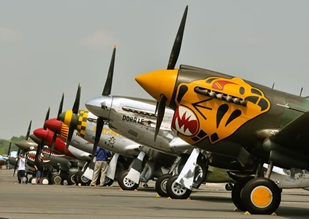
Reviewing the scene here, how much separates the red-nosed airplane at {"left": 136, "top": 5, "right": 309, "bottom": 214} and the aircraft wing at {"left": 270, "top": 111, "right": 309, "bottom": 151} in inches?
0.7

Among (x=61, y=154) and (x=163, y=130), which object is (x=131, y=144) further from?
(x=61, y=154)

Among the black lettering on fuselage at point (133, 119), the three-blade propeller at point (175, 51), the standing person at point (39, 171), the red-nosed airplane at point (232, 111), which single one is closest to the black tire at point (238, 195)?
the red-nosed airplane at point (232, 111)

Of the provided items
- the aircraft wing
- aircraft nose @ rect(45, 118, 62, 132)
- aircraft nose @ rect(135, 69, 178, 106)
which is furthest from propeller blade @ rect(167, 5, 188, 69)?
aircraft nose @ rect(45, 118, 62, 132)

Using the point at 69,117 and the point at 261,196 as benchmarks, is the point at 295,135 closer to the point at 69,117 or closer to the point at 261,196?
the point at 261,196

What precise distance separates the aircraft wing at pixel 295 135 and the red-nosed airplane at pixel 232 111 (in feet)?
0.06

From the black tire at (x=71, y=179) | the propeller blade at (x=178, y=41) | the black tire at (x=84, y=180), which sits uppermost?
the propeller blade at (x=178, y=41)

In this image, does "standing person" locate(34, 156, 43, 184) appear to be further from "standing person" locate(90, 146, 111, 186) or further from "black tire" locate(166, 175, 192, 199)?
"black tire" locate(166, 175, 192, 199)

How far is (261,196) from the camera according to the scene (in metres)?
13.0

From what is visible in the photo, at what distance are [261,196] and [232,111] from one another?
5.68 feet

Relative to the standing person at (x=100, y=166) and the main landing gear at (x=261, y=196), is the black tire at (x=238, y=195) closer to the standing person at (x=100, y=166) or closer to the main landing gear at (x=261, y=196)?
the main landing gear at (x=261, y=196)

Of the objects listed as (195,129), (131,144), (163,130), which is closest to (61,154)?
(131,144)

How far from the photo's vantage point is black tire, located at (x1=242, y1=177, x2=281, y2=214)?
13.0 metres

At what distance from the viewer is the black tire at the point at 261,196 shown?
13.0 m

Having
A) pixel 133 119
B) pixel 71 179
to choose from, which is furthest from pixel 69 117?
pixel 71 179
